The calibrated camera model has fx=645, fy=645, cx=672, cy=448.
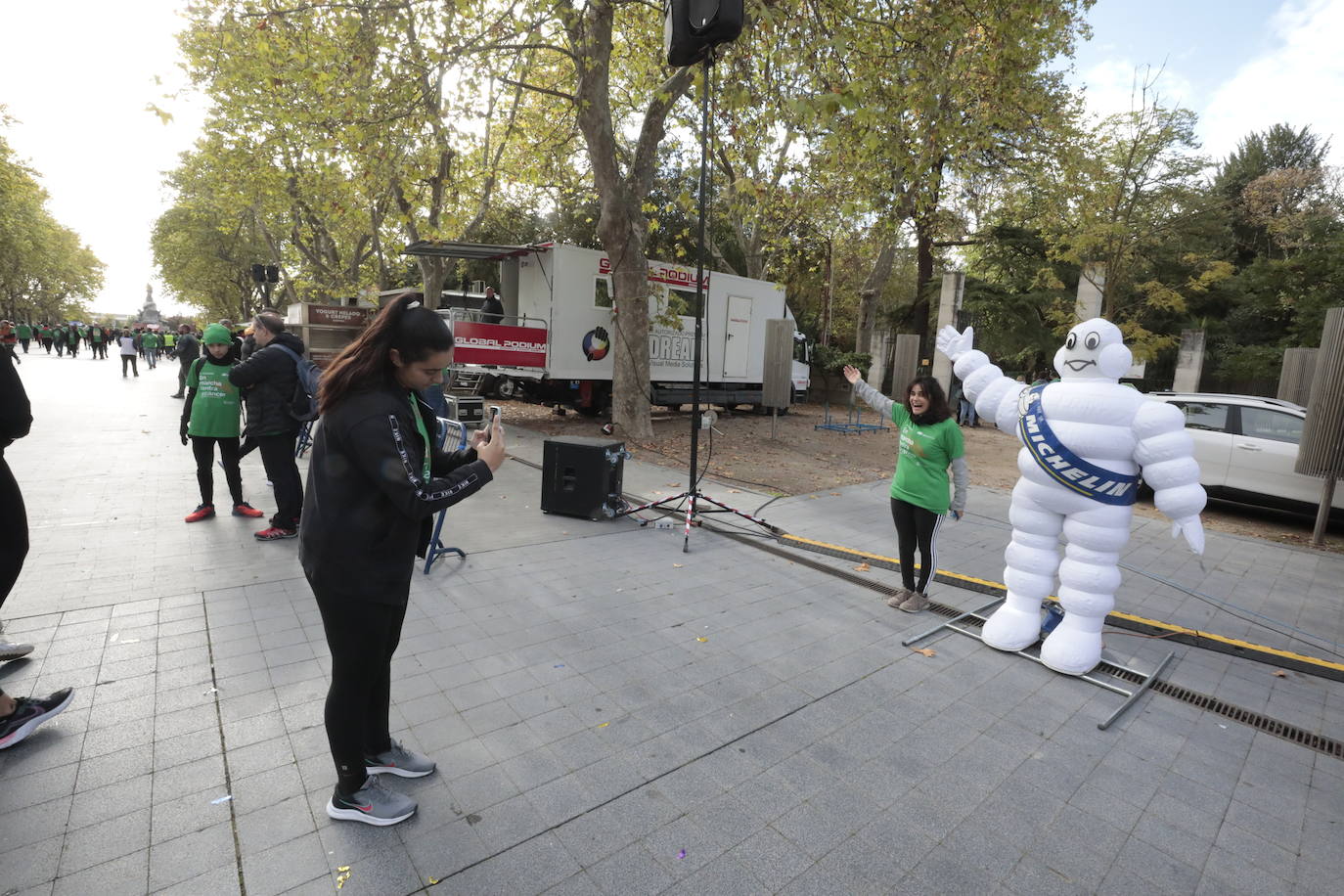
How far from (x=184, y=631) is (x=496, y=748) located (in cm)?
221

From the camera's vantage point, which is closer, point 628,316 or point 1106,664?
point 1106,664

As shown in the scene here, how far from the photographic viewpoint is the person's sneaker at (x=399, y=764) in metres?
2.50

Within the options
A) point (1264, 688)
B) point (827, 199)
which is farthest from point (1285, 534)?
point (827, 199)

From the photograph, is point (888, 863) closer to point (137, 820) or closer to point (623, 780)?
point (623, 780)

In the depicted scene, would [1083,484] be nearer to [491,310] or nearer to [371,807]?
[371,807]

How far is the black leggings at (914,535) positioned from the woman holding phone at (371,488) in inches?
125

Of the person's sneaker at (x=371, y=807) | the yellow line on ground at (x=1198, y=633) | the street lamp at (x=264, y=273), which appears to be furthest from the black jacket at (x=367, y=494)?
the street lamp at (x=264, y=273)

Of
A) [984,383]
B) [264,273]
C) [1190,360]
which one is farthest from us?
[1190,360]

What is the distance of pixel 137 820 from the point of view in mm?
2256

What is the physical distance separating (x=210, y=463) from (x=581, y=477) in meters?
3.33

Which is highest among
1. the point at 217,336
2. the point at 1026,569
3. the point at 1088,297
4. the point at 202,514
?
the point at 1088,297

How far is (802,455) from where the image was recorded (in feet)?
39.3

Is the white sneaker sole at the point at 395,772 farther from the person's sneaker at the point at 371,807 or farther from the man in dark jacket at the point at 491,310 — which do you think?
the man in dark jacket at the point at 491,310

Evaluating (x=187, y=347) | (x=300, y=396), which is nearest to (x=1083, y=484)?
(x=300, y=396)
